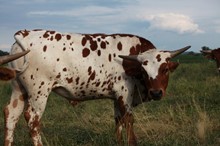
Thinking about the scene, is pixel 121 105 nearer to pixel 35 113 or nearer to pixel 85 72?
pixel 85 72

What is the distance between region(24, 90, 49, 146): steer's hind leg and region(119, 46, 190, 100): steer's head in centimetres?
157

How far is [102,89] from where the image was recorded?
7238mm

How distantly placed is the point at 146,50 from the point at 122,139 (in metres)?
1.70

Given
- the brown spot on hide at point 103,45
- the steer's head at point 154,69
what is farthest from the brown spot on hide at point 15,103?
the steer's head at point 154,69

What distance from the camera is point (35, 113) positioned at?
679 centimetres

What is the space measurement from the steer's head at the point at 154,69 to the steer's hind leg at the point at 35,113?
1566 mm

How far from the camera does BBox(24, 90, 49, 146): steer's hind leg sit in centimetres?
674

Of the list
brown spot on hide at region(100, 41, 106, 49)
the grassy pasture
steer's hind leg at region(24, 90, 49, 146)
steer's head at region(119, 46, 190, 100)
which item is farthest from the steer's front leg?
steer's hind leg at region(24, 90, 49, 146)

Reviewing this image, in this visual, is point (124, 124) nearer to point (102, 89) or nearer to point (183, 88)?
point (102, 89)

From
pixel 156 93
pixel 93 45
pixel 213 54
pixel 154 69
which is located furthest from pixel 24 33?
pixel 213 54

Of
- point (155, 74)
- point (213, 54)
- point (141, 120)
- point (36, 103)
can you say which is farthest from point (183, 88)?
point (36, 103)

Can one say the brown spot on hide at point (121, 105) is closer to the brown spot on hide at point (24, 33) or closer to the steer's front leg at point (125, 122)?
the steer's front leg at point (125, 122)

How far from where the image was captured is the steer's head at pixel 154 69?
22.9 ft

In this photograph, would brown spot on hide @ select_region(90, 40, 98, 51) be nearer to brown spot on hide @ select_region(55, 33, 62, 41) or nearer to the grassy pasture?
brown spot on hide @ select_region(55, 33, 62, 41)
